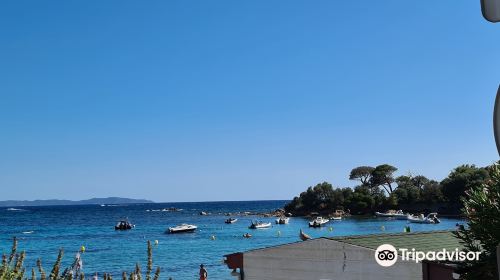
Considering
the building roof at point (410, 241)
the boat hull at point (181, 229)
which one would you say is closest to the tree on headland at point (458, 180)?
the boat hull at point (181, 229)

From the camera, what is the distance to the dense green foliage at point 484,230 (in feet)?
33.7

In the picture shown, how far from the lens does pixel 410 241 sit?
1375 centimetres

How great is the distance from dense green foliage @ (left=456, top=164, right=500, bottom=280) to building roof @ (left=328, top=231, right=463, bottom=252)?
64.5 inches

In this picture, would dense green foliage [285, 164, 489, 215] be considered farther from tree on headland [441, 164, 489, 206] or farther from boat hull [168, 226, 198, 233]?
boat hull [168, 226, 198, 233]

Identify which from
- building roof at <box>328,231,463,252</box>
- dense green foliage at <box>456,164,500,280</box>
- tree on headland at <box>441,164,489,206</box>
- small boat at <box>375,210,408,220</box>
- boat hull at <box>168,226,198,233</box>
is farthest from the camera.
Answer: small boat at <box>375,210,408,220</box>

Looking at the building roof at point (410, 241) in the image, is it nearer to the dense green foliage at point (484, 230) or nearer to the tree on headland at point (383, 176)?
the dense green foliage at point (484, 230)

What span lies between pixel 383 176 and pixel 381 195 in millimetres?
5546

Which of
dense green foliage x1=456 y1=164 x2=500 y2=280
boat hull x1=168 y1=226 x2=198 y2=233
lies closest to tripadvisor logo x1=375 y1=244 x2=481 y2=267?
dense green foliage x1=456 y1=164 x2=500 y2=280

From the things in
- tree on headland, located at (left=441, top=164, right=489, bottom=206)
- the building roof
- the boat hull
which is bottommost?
the boat hull

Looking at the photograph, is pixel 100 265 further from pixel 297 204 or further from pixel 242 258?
pixel 297 204

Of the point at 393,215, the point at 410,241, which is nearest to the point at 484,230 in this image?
the point at 410,241

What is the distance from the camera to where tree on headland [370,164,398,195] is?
11688cm

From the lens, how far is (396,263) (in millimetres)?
12062

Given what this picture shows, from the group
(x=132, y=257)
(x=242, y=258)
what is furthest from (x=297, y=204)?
(x=242, y=258)
